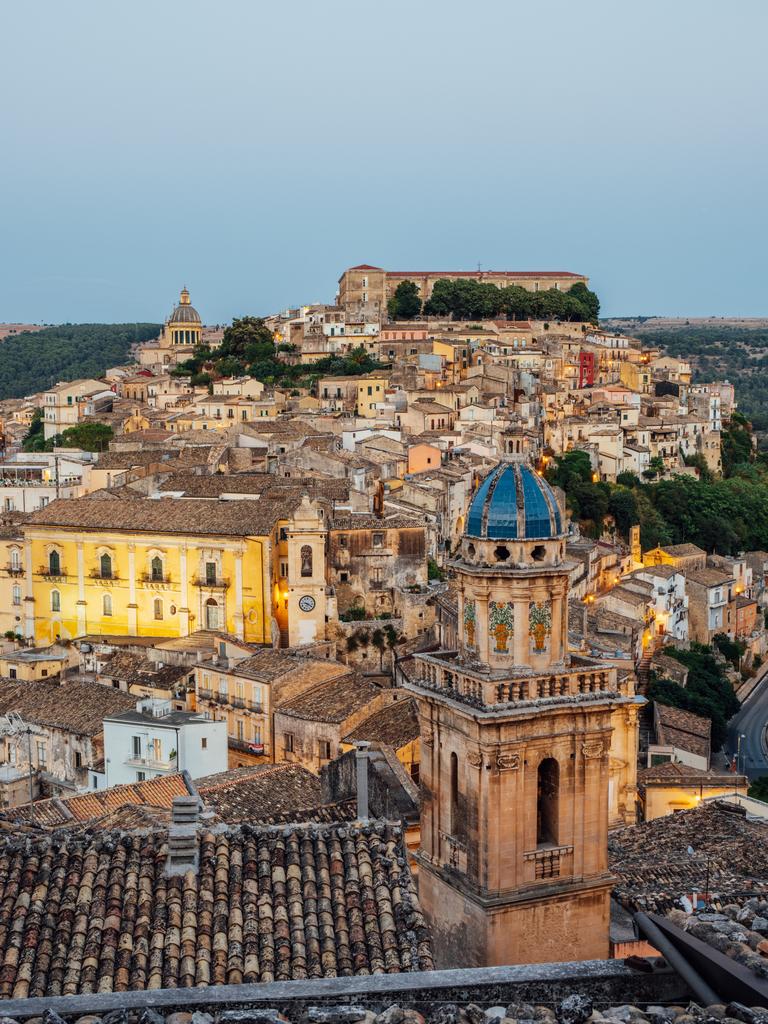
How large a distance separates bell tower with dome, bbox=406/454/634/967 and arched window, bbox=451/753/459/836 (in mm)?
12

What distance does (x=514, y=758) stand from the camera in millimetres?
14328

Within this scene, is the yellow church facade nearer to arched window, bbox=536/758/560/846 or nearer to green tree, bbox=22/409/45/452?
arched window, bbox=536/758/560/846

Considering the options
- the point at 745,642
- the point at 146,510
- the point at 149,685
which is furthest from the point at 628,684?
the point at 745,642

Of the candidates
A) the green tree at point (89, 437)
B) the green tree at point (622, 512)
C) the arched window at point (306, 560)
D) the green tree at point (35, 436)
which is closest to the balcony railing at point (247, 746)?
the arched window at point (306, 560)

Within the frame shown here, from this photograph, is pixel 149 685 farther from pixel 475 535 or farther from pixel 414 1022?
pixel 414 1022

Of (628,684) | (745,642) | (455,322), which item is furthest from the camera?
(455,322)

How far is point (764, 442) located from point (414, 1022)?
10352 cm

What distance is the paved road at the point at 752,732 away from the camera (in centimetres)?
4222

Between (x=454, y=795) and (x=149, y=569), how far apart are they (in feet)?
93.4

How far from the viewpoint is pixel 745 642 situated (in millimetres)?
56031

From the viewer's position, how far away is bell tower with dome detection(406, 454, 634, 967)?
14.2 m

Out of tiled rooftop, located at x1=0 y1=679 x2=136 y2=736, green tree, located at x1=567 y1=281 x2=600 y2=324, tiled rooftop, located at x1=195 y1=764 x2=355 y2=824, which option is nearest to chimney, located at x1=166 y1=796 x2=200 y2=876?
tiled rooftop, located at x1=195 y1=764 x2=355 y2=824

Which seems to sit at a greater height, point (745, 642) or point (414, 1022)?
point (414, 1022)

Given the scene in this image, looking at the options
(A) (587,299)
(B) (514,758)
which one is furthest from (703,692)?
(A) (587,299)
